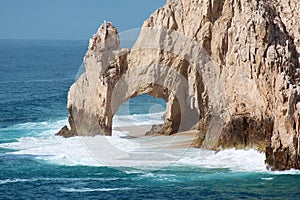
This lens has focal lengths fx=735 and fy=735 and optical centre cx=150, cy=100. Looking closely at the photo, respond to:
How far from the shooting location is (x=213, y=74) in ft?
227

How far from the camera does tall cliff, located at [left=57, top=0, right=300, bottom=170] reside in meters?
58.9

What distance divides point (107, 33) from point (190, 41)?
8474mm

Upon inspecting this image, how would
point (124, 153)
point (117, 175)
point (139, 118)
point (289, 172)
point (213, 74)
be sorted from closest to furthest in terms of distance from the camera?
point (289, 172), point (117, 175), point (124, 153), point (213, 74), point (139, 118)

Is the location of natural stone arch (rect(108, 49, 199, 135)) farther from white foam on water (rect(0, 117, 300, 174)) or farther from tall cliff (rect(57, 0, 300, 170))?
white foam on water (rect(0, 117, 300, 174))

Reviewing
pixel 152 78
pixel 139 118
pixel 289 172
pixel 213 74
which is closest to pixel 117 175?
pixel 289 172

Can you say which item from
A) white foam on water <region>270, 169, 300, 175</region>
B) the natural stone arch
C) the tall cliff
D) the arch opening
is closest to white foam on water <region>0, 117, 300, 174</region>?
white foam on water <region>270, 169, 300, 175</region>

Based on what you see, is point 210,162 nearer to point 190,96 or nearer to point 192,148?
point 192,148

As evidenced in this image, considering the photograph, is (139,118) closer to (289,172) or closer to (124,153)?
(124,153)

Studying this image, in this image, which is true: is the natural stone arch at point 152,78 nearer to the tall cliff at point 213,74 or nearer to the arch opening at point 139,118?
the tall cliff at point 213,74

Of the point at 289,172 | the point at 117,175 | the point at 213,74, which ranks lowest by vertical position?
the point at 117,175

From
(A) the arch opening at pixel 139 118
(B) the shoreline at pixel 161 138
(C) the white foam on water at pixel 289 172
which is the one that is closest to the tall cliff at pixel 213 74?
(C) the white foam on water at pixel 289 172

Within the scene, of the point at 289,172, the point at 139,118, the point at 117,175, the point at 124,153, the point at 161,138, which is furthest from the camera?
the point at 139,118

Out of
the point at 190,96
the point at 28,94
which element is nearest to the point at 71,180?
the point at 190,96

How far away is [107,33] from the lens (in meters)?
73.2
